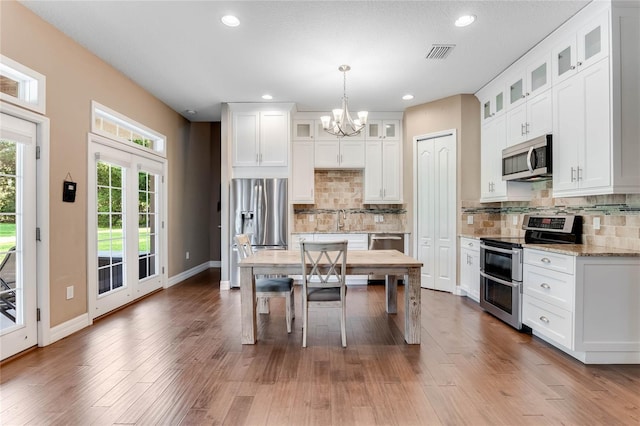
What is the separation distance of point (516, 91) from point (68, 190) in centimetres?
488

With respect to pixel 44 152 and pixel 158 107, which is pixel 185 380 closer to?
pixel 44 152

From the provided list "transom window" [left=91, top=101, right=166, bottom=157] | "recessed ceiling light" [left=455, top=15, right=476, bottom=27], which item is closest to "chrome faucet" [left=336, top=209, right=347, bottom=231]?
"transom window" [left=91, top=101, right=166, bottom=157]

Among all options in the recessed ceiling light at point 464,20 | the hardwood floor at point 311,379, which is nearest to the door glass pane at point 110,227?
the hardwood floor at point 311,379

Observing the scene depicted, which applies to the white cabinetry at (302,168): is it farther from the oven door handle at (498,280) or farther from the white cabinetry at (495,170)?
the oven door handle at (498,280)

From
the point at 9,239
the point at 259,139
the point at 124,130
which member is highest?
the point at 259,139

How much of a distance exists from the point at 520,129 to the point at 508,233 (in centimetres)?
149

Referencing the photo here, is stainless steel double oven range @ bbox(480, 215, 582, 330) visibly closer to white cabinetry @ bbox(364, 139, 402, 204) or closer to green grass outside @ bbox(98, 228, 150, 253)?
white cabinetry @ bbox(364, 139, 402, 204)

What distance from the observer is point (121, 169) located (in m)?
4.19

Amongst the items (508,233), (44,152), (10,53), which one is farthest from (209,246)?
(508,233)

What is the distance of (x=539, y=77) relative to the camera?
3.49 meters

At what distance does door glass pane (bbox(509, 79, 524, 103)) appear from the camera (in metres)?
3.83

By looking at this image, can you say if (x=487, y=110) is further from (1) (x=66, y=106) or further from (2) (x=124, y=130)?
(1) (x=66, y=106)

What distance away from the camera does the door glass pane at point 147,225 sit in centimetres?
464

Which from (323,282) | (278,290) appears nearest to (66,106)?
(278,290)
